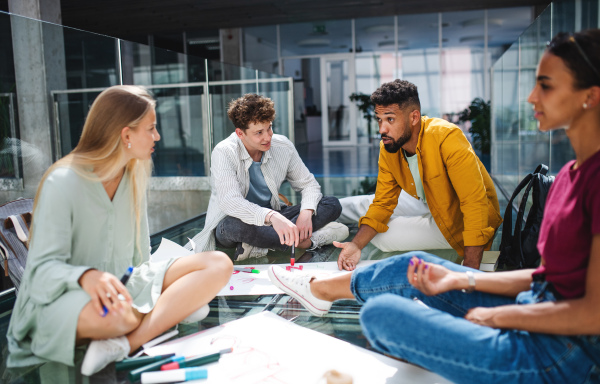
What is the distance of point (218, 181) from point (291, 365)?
1.69m

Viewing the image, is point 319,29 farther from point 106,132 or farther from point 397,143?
point 106,132

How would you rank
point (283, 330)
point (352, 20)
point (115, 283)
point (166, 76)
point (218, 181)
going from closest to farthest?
point (115, 283), point (283, 330), point (218, 181), point (166, 76), point (352, 20)

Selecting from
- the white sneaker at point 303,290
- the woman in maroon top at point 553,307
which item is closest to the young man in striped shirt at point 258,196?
the white sneaker at point 303,290

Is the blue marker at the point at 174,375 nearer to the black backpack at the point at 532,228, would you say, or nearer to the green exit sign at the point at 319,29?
the black backpack at the point at 532,228

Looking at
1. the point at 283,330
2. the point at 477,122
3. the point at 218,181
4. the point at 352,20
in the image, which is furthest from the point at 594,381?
the point at 352,20

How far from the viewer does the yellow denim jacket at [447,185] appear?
8.84ft

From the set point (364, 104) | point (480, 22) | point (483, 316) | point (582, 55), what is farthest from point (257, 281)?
point (480, 22)

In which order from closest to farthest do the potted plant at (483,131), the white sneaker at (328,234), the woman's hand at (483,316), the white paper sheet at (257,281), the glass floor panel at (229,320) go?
the woman's hand at (483,316) → the glass floor panel at (229,320) → the white paper sheet at (257,281) → the white sneaker at (328,234) → the potted plant at (483,131)

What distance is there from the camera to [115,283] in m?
1.65

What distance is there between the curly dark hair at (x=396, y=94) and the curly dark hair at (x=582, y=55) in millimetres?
1396

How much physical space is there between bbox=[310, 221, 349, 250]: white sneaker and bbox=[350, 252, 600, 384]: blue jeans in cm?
204

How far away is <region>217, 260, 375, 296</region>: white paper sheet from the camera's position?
256 centimetres

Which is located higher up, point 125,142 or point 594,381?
point 125,142

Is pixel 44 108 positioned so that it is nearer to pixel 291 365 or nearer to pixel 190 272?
A: pixel 190 272
